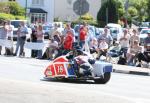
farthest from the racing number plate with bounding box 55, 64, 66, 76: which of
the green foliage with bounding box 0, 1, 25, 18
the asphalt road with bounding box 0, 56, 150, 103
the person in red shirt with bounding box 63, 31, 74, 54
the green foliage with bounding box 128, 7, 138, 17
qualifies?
the green foliage with bounding box 128, 7, 138, 17

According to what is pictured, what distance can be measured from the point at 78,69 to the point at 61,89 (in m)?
3.56

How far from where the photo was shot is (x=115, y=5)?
82750mm

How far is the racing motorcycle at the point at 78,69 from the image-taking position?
61.9ft

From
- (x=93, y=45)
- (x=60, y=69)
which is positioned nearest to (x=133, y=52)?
(x=93, y=45)

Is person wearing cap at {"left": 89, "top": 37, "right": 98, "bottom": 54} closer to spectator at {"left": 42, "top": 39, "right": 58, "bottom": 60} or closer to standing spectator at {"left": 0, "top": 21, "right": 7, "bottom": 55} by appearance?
spectator at {"left": 42, "top": 39, "right": 58, "bottom": 60}

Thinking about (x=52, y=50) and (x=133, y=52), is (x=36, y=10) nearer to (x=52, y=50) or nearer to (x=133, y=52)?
(x=52, y=50)

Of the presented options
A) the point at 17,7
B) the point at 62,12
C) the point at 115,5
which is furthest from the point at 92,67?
the point at 62,12

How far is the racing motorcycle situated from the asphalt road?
0.24 meters

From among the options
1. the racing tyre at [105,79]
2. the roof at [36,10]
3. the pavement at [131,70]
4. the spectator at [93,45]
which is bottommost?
the pavement at [131,70]

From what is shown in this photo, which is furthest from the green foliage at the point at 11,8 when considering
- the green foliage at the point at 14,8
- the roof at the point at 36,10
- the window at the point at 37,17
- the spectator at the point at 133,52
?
the spectator at the point at 133,52

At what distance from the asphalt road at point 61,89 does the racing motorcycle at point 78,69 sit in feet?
0.80

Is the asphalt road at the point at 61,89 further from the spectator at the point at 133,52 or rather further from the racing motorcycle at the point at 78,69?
the spectator at the point at 133,52

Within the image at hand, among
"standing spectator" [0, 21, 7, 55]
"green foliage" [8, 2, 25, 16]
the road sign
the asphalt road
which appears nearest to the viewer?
the asphalt road

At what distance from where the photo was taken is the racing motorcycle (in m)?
18.9
